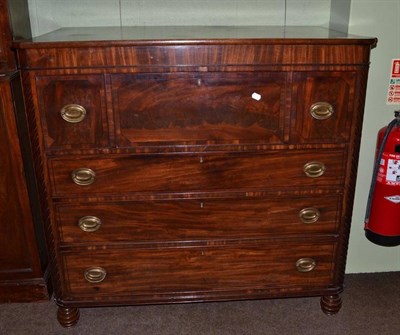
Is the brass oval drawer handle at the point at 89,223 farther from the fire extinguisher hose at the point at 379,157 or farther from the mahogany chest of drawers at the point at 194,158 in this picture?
the fire extinguisher hose at the point at 379,157

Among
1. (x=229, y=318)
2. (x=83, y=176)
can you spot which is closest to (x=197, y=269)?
→ (x=229, y=318)

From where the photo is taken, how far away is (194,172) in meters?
1.69

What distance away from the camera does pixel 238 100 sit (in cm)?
159

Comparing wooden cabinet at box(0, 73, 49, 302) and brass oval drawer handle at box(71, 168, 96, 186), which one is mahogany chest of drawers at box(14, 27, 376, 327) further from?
wooden cabinet at box(0, 73, 49, 302)

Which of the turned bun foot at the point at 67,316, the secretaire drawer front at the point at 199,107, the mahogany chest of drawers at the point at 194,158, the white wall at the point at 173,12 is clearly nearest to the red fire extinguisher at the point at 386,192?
the mahogany chest of drawers at the point at 194,158

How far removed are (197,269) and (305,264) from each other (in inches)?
17.9

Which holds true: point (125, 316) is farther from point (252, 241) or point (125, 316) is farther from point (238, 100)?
point (238, 100)

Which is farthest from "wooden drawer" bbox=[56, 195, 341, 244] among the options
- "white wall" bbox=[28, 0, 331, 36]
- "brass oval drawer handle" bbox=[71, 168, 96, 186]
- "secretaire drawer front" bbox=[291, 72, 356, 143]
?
"white wall" bbox=[28, 0, 331, 36]

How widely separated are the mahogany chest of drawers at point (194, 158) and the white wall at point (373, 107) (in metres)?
0.25

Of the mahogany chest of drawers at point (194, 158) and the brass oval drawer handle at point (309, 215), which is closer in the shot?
the mahogany chest of drawers at point (194, 158)

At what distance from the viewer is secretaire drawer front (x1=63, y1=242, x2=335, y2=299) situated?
1.82 m

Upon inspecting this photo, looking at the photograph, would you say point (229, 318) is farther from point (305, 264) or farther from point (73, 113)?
point (73, 113)

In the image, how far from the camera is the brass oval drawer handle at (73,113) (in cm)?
156

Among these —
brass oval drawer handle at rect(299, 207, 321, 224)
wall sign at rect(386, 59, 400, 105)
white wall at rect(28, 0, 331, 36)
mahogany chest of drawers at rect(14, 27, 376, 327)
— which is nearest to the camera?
mahogany chest of drawers at rect(14, 27, 376, 327)
